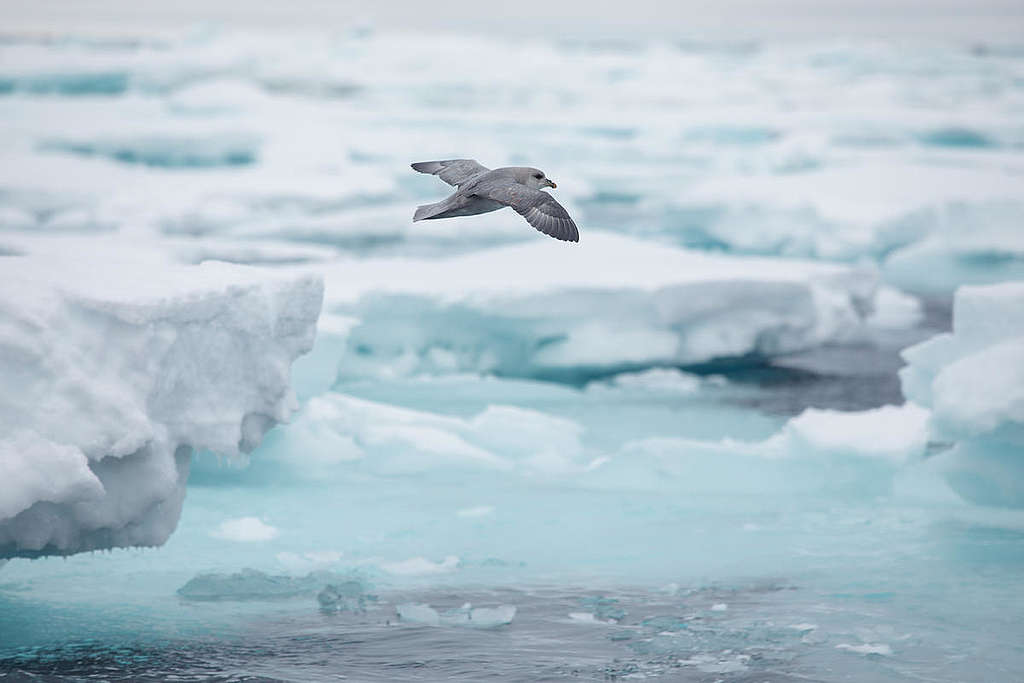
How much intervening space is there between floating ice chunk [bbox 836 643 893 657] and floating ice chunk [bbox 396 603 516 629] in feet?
4.68

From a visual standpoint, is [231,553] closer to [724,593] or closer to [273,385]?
[273,385]

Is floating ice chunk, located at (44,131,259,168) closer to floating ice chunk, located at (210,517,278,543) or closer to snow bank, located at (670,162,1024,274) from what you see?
snow bank, located at (670,162,1024,274)

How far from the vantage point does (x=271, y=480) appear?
7.53 m

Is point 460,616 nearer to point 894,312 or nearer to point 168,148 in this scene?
point 894,312

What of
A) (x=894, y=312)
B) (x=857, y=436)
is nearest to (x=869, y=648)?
(x=857, y=436)

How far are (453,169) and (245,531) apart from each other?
2.41 metres

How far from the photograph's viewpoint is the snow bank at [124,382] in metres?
4.59

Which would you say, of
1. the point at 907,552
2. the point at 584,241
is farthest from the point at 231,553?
the point at 584,241

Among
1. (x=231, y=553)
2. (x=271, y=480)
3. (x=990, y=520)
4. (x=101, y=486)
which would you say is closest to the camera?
(x=101, y=486)

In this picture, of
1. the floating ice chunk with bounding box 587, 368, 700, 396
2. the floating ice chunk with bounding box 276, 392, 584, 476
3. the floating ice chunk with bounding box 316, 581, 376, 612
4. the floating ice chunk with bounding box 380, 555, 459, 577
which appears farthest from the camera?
the floating ice chunk with bounding box 587, 368, 700, 396

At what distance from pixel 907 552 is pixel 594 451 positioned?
92.5 inches

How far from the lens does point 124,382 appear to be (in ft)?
16.2

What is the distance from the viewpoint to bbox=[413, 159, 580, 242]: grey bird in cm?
447

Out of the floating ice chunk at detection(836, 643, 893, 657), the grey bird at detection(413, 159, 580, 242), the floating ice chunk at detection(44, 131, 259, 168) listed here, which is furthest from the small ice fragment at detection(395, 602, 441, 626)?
the floating ice chunk at detection(44, 131, 259, 168)
